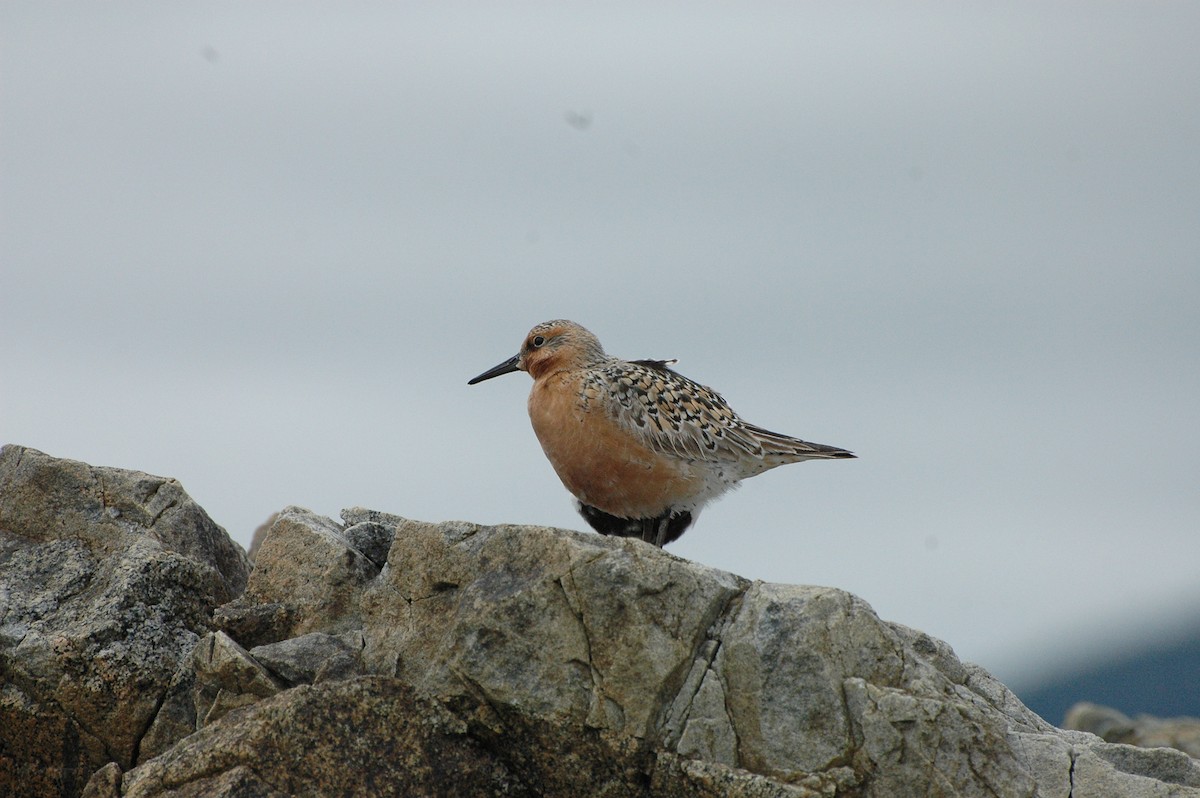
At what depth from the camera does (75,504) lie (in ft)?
41.0

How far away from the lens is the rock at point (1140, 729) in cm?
1795

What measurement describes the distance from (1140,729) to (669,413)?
891 cm

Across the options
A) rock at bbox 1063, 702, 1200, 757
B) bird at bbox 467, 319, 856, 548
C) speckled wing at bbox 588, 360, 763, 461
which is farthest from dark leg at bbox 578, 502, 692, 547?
rock at bbox 1063, 702, 1200, 757

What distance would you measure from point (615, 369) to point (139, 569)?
5.55m

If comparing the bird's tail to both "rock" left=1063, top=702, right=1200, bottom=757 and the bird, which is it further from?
"rock" left=1063, top=702, right=1200, bottom=757

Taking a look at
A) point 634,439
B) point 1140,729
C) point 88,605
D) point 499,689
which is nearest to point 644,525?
point 634,439

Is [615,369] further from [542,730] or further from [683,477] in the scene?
[542,730]

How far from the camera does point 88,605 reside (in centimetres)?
1149

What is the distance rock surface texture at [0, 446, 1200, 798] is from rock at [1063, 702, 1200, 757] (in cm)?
725

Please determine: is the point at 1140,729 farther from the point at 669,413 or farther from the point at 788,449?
the point at 669,413

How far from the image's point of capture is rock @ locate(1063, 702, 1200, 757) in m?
18.0

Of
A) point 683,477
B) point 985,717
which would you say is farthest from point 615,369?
point 985,717

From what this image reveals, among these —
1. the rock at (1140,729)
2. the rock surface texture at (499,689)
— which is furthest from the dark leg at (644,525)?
the rock at (1140,729)

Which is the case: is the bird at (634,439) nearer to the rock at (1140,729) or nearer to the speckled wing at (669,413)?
the speckled wing at (669,413)
